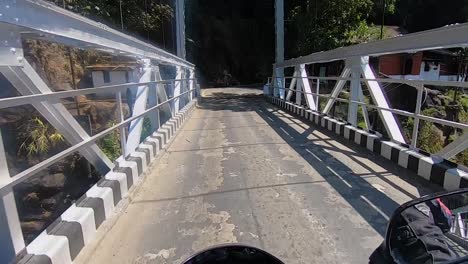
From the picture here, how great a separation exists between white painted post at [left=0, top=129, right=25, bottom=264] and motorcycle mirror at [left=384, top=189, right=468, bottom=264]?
5.85ft

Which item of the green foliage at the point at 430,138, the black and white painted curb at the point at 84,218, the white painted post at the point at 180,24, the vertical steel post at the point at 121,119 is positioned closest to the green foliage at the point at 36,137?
the black and white painted curb at the point at 84,218

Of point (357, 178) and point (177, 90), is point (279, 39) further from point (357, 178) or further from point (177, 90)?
point (357, 178)

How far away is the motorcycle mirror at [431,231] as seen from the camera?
4.16 feet

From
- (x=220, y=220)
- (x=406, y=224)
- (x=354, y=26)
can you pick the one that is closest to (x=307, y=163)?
(x=220, y=220)

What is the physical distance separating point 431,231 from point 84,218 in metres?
2.09

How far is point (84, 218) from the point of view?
2453 millimetres

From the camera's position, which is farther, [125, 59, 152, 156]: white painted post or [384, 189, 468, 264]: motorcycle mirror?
[125, 59, 152, 156]: white painted post

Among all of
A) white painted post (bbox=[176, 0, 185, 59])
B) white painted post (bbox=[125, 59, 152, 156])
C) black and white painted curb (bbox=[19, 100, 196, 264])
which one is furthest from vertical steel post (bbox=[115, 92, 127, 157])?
white painted post (bbox=[176, 0, 185, 59])

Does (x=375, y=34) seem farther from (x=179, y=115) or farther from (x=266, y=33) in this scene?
(x=266, y=33)

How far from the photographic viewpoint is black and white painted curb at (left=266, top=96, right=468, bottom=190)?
3.34 metres

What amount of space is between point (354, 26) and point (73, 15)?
15.2 meters

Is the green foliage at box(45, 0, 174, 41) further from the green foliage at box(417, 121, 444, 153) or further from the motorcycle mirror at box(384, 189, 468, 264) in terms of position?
the green foliage at box(417, 121, 444, 153)

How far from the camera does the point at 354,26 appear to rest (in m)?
15.9

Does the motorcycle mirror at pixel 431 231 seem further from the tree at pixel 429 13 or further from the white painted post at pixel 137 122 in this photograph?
the tree at pixel 429 13
